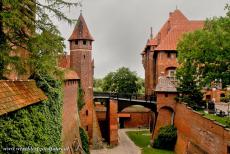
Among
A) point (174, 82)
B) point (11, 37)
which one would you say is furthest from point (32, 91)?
point (174, 82)

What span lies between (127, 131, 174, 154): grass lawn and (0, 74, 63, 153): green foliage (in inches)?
841

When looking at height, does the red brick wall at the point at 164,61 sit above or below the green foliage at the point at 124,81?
above

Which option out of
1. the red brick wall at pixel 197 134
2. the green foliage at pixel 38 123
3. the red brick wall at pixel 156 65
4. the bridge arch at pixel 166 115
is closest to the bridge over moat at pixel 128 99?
the bridge arch at pixel 166 115

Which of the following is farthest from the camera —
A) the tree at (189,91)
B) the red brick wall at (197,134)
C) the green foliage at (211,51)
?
the tree at (189,91)

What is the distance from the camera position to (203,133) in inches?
1049

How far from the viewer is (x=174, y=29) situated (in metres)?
48.8

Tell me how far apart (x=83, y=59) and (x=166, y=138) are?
12204 mm

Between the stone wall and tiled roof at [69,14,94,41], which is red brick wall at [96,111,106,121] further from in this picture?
tiled roof at [69,14,94,41]

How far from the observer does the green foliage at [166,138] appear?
35.9 metres

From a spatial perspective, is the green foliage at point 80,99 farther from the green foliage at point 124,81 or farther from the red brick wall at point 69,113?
the green foliage at point 124,81

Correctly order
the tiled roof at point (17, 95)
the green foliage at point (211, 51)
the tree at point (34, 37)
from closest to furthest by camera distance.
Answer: the tiled roof at point (17, 95), the tree at point (34, 37), the green foliage at point (211, 51)

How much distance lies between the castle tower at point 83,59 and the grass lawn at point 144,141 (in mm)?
5592

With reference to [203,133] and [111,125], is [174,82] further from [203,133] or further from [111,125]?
[203,133]

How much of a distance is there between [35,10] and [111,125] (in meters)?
29.2
